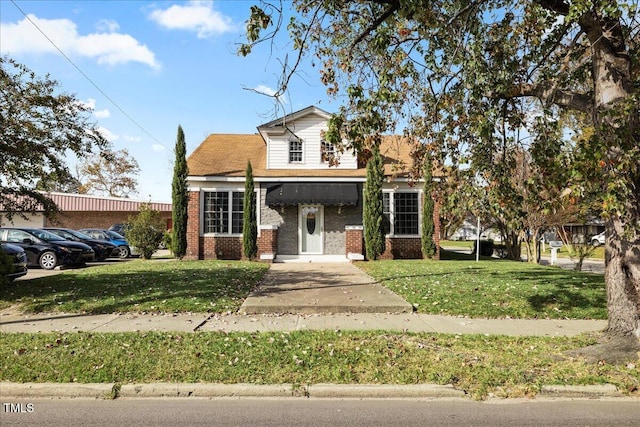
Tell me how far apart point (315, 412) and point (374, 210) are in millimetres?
13841

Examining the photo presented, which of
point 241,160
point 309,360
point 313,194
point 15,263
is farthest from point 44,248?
point 309,360

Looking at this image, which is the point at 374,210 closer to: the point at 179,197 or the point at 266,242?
the point at 266,242

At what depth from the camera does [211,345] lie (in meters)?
5.76

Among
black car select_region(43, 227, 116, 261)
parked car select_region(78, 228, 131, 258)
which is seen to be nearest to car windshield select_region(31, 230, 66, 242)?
black car select_region(43, 227, 116, 261)

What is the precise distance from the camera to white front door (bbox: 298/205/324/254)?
61.5ft

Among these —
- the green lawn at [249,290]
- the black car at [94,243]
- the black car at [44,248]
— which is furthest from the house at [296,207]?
the green lawn at [249,290]

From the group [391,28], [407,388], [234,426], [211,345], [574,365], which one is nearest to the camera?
[234,426]

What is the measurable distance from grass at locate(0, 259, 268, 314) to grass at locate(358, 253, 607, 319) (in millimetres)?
3848

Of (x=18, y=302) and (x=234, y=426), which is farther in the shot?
(x=18, y=302)

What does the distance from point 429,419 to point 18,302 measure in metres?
8.19

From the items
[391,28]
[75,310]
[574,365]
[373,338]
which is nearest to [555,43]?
[391,28]

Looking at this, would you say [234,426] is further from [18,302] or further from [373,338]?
[18,302]

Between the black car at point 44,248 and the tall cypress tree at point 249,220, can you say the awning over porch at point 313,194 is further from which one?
the black car at point 44,248

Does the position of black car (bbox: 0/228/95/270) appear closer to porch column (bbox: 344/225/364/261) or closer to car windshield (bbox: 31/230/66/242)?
car windshield (bbox: 31/230/66/242)
